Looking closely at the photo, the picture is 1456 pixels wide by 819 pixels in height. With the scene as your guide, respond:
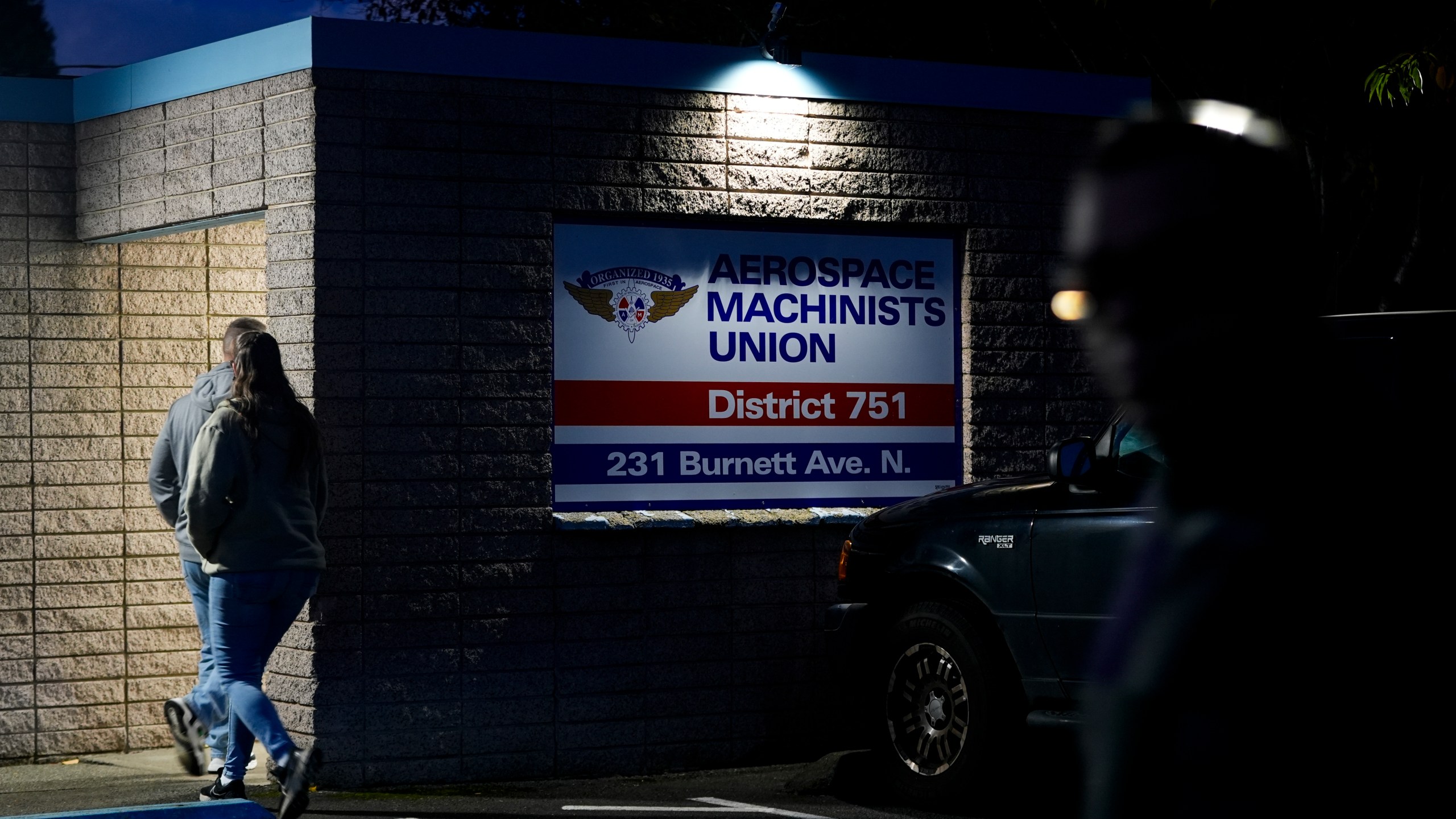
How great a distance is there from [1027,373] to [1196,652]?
866 cm

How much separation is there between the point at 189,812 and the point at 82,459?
14.2 ft

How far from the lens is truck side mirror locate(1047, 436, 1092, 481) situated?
701 centimetres

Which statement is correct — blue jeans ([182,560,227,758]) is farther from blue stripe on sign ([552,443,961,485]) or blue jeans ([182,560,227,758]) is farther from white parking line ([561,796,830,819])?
blue stripe on sign ([552,443,961,485])

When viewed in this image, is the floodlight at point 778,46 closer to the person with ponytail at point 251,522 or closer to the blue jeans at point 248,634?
the person with ponytail at point 251,522

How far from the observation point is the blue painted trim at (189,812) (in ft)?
16.8

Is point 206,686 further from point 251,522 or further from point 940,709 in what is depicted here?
point 940,709

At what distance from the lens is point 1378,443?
1053mm

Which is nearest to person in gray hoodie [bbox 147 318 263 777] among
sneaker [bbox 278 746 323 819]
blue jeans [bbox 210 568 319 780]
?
blue jeans [bbox 210 568 319 780]

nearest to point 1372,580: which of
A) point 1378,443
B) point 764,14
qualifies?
point 1378,443

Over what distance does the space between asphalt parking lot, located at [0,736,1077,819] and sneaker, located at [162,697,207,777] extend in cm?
48

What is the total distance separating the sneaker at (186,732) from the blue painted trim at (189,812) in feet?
5.71

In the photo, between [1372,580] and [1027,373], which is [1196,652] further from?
[1027,373]

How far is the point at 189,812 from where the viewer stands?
5.28 m

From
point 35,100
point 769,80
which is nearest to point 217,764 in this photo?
point 35,100
